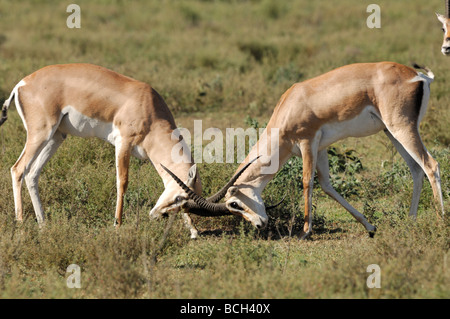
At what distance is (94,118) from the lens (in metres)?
7.47

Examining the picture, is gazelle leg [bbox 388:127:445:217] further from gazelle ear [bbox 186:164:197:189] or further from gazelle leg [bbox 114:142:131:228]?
gazelle leg [bbox 114:142:131:228]

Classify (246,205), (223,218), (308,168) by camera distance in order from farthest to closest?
1. (223,218)
2. (308,168)
3. (246,205)

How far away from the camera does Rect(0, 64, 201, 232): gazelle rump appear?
24.1ft

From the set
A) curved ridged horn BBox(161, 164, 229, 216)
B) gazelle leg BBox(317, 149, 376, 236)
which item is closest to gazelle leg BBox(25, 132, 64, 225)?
curved ridged horn BBox(161, 164, 229, 216)

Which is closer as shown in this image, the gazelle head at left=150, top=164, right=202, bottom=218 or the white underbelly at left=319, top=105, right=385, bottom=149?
the gazelle head at left=150, top=164, right=202, bottom=218

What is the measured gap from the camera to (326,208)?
340 inches

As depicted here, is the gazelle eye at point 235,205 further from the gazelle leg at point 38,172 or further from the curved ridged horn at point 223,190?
the gazelle leg at point 38,172

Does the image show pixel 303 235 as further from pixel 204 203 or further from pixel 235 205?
pixel 204 203

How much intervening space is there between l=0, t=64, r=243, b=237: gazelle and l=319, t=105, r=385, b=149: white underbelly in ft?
4.85

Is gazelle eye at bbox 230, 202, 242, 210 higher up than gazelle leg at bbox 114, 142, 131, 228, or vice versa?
gazelle leg at bbox 114, 142, 131, 228

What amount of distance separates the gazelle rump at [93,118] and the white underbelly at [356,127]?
58.4 inches

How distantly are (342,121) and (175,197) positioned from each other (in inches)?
75.3

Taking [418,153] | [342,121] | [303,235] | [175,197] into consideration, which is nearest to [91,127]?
[175,197]

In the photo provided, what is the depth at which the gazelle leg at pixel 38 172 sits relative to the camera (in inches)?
295
